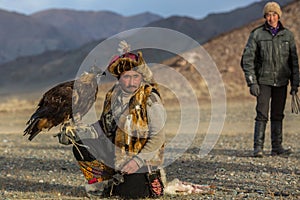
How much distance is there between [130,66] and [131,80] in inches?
6.1

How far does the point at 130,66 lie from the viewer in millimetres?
6488

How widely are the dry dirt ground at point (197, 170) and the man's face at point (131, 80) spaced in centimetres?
134

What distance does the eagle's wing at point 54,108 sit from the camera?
6453 mm

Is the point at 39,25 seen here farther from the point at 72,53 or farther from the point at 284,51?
the point at 284,51

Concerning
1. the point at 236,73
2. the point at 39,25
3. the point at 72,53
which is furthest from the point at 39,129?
the point at 39,25

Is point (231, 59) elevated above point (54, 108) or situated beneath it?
elevated above

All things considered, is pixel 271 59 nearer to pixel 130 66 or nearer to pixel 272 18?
pixel 272 18

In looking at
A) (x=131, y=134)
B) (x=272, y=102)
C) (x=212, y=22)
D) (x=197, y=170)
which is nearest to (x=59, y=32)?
(x=212, y=22)

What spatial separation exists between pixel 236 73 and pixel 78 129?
25.4m

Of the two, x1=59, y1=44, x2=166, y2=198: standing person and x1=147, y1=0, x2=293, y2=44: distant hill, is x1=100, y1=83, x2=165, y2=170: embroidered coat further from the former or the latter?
x1=147, y1=0, x2=293, y2=44: distant hill

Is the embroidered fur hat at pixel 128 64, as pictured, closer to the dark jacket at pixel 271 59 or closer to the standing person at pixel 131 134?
the standing person at pixel 131 134

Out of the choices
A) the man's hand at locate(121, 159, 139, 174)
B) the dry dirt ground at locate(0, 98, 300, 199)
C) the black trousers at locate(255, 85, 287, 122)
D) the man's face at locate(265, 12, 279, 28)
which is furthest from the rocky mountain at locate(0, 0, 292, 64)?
the man's hand at locate(121, 159, 139, 174)

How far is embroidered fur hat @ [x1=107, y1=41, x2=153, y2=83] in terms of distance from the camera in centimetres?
648

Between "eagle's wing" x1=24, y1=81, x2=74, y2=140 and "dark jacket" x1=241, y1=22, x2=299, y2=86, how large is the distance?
382 centimetres
